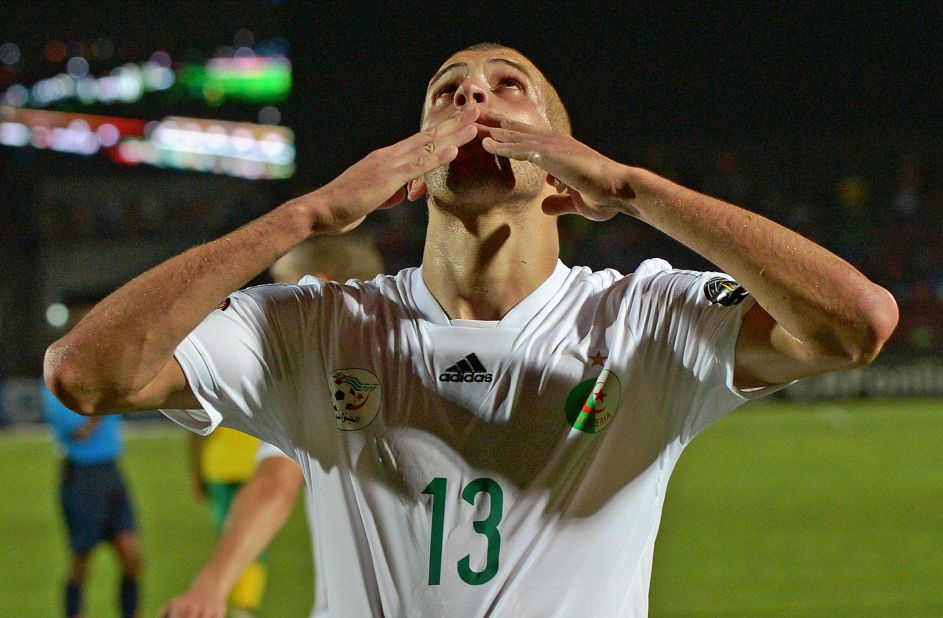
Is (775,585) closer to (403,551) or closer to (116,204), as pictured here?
(403,551)

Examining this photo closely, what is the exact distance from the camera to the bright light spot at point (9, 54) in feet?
121

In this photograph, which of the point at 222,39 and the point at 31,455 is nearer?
the point at 31,455

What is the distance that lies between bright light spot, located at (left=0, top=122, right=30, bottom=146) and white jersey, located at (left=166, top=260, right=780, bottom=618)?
3655 cm

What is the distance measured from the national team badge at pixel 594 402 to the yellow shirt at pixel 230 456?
4.34 m

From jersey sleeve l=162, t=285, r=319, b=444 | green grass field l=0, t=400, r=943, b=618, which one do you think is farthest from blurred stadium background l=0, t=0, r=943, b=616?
jersey sleeve l=162, t=285, r=319, b=444

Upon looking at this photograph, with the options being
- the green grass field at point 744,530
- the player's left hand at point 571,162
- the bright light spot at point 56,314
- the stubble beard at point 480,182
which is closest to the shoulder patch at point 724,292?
the player's left hand at point 571,162

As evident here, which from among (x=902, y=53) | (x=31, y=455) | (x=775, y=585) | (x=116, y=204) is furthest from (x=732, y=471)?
(x=116, y=204)

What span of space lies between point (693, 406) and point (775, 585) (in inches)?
250

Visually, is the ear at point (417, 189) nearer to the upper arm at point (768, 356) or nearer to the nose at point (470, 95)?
the nose at point (470, 95)

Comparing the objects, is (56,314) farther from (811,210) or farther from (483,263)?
(483,263)

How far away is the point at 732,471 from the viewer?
13664mm

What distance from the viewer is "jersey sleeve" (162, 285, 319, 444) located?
7.22 ft

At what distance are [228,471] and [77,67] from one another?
114 feet

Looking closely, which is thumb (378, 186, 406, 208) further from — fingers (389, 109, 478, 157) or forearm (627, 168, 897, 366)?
forearm (627, 168, 897, 366)
